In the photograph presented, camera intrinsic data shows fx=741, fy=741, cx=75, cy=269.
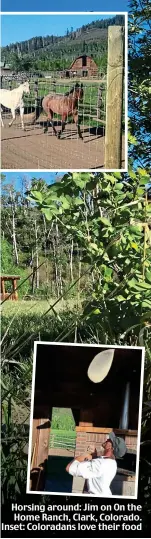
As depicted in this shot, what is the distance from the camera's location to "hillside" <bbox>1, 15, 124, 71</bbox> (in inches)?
67.2

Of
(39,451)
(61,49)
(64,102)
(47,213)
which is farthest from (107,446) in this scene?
(61,49)

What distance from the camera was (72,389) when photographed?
5.45ft

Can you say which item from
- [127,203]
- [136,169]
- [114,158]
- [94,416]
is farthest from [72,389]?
[136,169]

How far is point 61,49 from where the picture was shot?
1.73 metres

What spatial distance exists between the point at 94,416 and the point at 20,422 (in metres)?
0.44

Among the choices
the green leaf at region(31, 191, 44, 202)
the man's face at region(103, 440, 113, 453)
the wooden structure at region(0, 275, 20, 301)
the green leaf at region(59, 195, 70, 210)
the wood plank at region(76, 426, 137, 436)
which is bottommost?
the man's face at region(103, 440, 113, 453)

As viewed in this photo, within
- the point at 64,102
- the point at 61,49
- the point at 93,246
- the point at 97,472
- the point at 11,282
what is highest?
the point at 61,49

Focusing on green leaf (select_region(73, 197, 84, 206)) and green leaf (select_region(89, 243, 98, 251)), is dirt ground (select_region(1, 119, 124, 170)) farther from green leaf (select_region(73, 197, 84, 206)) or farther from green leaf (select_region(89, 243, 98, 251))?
green leaf (select_region(89, 243, 98, 251))

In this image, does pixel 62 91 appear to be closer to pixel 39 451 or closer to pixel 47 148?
pixel 47 148

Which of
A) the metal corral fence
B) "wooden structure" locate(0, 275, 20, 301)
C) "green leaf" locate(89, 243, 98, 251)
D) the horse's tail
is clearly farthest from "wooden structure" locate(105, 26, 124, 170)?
"wooden structure" locate(0, 275, 20, 301)

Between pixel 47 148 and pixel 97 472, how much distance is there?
76 centimetres

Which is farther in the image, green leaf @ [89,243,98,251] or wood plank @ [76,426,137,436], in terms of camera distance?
green leaf @ [89,243,98,251]

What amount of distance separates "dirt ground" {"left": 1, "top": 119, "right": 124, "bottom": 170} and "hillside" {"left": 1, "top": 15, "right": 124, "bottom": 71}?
142 millimetres

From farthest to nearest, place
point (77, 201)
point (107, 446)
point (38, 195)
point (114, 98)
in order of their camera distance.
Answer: point (77, 201) → point (38, 195) → point (114, 98) → point (107, 446)
